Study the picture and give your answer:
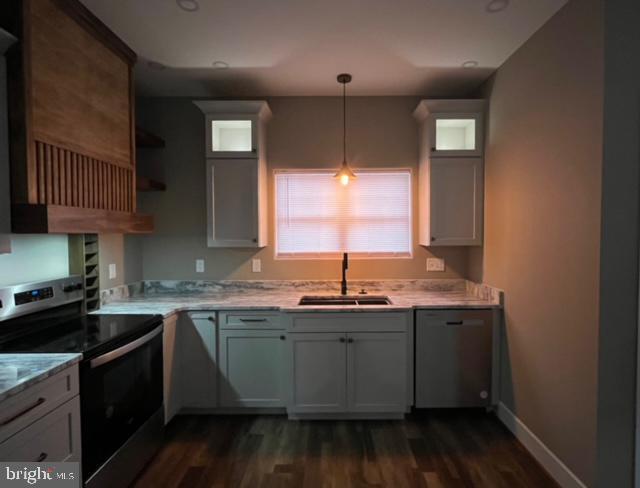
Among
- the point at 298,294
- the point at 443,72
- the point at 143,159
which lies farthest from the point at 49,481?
the point at 443,72

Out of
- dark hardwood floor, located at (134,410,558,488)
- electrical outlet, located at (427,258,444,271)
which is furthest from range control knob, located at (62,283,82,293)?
electrical outlet, located at (427,258,444,271)

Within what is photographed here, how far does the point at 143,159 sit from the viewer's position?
3.19m

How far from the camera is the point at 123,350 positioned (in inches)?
72.5

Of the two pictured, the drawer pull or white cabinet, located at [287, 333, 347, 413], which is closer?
the drawer pull

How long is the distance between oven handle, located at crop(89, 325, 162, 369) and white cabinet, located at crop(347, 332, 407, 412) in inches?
53.2

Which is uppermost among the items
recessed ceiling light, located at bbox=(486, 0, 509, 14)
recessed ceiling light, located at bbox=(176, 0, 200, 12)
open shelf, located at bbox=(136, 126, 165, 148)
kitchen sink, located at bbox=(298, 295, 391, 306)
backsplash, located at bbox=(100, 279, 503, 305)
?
recessed ceiling light, located at bbox=(176, 0, 200, 12)

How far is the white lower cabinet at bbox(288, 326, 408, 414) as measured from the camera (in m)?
2.55

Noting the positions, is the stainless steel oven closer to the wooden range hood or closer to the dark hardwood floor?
the dark hardwood floor

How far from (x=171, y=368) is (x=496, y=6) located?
307 cm

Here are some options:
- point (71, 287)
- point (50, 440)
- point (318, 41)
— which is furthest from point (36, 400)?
point (318, 41)

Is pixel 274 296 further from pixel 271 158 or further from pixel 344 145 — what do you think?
pixel 344 145

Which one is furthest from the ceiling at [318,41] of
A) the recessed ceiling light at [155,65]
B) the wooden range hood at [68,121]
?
the wooden range hood at [68,121]

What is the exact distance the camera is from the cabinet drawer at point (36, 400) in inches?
47.6

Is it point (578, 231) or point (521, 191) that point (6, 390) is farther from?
point (521, 191)
